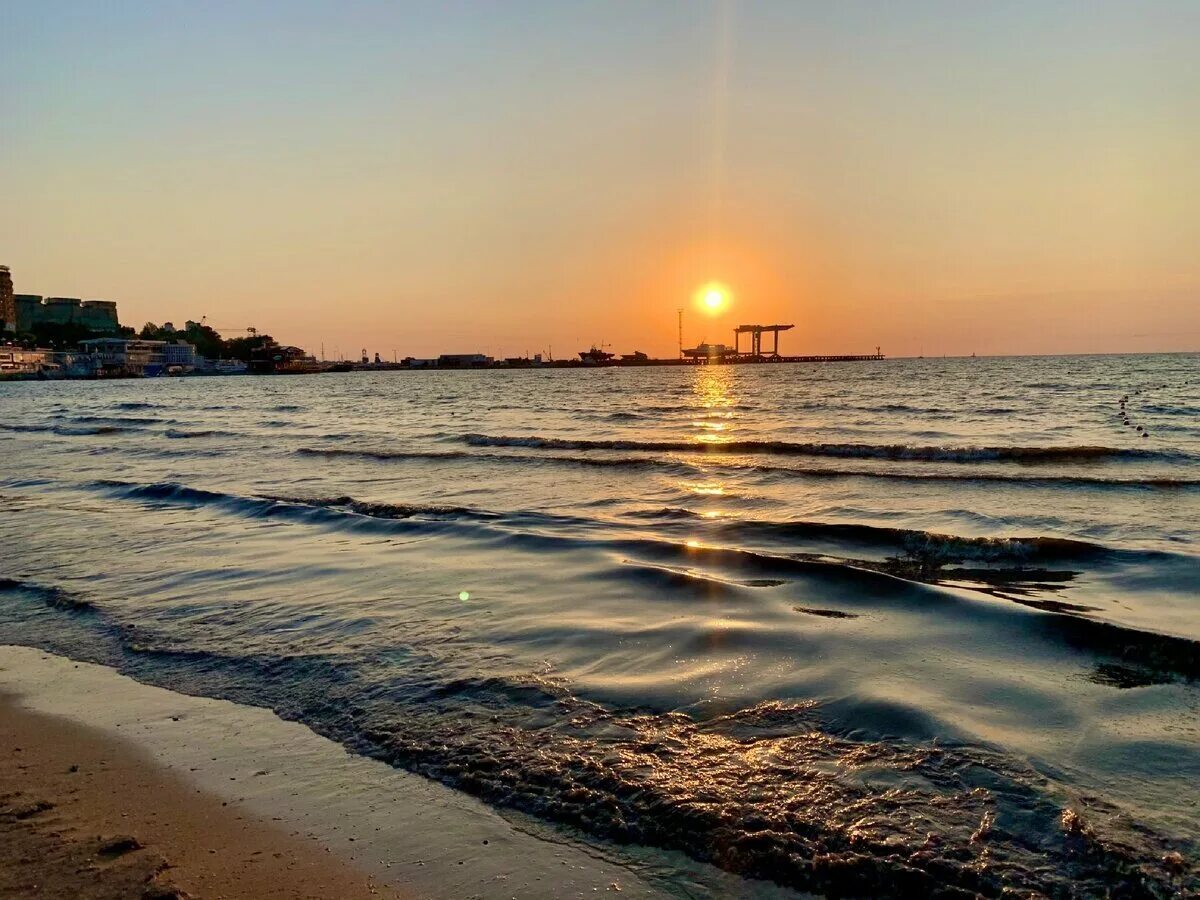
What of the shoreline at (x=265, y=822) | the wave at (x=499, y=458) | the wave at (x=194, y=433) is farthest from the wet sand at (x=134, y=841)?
the wave at (x=194, y=433)

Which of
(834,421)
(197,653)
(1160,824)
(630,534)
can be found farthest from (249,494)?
(834,421)

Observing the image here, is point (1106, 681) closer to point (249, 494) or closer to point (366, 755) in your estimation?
point (366, 755)

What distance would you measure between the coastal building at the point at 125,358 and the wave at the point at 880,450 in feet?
527

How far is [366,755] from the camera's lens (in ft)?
16.0

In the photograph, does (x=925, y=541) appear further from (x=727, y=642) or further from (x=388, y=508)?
(x=388, y=508)

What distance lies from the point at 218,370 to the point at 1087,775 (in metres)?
214

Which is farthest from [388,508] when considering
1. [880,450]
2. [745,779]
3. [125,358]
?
[125,358]

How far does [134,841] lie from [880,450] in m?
21.2

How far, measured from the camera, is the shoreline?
11.5 ft

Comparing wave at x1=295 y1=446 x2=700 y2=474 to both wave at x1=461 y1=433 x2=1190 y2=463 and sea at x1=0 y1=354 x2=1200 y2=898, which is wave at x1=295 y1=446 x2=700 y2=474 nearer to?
sea at x1=0 y1=354 x2=1200 y2=898

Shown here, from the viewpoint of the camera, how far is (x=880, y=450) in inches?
885

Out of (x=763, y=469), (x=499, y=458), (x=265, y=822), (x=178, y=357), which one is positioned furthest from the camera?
(x=178, y=357)

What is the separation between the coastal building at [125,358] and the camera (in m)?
161

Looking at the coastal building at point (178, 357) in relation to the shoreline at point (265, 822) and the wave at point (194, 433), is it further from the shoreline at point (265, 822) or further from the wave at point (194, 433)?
the shoreline at point (265, 822)
